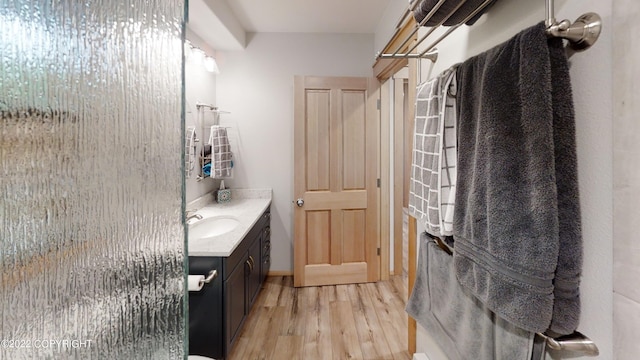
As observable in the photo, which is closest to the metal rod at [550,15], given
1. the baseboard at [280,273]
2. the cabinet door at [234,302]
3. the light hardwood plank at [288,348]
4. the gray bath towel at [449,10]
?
the gray bath towel at [449,10]

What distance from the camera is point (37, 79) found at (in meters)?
0.31

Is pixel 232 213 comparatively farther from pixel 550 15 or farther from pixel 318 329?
pixel 550 15

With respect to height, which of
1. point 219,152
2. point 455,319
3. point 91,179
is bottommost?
point 455,319

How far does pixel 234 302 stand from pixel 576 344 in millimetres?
1631

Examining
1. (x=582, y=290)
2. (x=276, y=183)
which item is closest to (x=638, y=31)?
(x=582, y=290)

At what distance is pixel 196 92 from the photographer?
2.55 m

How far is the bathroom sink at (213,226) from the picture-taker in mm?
2184

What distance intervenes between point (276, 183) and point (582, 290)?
268 cm

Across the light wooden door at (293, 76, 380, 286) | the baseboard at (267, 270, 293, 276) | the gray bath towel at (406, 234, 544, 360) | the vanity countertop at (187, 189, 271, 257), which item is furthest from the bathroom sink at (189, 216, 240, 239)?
the gray bath towel at (406, 234, 544, 360)

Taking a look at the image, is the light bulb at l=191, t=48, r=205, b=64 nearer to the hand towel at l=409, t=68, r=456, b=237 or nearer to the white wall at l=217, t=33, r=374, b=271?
the white wall at l=217, t=33, r=374, b=271

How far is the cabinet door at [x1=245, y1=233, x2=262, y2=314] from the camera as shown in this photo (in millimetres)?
2140

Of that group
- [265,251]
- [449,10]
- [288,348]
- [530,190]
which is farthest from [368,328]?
[449,10]

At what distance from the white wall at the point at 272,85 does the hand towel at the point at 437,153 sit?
2103mm

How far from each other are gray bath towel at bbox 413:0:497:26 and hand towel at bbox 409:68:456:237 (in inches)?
6.6
